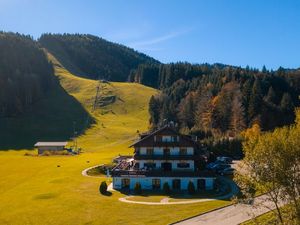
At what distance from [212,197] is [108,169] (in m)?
29.8

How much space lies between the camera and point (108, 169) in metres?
87.4

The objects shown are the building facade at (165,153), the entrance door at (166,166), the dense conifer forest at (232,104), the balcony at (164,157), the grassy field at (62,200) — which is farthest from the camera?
the dense conifer forest at (232,104)

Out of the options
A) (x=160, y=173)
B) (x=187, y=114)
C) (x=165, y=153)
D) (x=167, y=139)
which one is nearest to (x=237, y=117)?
(x=187, y=114)

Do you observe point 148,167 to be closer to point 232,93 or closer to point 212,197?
point 212,197

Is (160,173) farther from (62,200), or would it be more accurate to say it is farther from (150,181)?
(62,200)

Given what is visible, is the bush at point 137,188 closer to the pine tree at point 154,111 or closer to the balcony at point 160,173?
the balcony at point 160,173


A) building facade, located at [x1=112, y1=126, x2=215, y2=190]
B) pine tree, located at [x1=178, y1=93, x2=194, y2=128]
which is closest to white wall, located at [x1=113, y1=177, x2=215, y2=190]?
building facade, located at [x1=112, y1=126, x2=215, y2=190]

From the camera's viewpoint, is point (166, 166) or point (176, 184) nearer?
point (176, 184)

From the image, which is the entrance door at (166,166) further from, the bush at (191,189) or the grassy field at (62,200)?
the grassy field at (62,200)

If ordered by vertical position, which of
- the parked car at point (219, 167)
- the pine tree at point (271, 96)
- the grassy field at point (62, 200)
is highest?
the pine tree at point (271, 96)

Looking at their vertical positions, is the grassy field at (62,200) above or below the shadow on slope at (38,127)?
below

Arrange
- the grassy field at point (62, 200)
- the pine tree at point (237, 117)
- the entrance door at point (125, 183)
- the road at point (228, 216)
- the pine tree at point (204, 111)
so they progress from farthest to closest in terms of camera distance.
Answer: the pine tree at point (204, 111)
the pine tree at point (237, 117)
the entrance door at point (125, 183)
the grassy field at point (62, 200)
the road at point (228, 216)

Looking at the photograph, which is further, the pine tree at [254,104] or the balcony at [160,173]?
the pine tree at [254,104]

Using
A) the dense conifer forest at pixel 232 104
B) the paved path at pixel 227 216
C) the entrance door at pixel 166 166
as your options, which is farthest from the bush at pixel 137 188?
the dense conifer forest at pixel 232 104
